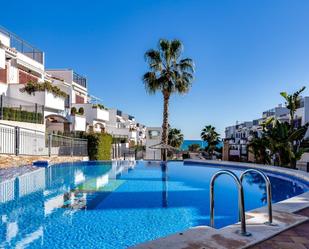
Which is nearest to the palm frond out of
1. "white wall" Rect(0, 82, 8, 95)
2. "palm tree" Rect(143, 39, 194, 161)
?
"palm tree" Rect(143, 39, 194, 161)

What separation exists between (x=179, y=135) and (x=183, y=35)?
29.3 m

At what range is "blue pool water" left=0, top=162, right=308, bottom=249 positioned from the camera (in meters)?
5.89

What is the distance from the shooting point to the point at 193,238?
13.3ft

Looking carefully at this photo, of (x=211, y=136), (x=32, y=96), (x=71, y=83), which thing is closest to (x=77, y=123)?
(x=32, y=96)

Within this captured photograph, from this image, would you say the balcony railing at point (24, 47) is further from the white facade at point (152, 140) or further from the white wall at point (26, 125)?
the white facade at point (152, 140)

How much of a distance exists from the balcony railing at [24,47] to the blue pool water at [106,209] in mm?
16239

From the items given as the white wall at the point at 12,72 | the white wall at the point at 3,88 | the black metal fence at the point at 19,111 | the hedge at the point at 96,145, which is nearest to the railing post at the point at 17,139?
the black metal fence at the point at 19,111

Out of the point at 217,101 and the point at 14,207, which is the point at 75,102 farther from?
the point at 14,207

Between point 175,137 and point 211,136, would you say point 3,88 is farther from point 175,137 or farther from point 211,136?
point 175,137

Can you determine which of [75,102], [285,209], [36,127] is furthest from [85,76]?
[285,209]

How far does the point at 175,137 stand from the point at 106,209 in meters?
43.4

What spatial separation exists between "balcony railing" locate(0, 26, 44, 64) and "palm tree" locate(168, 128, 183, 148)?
26729 millimetres

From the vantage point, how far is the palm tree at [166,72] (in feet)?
77.0

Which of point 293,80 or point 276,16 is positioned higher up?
point 276,16
